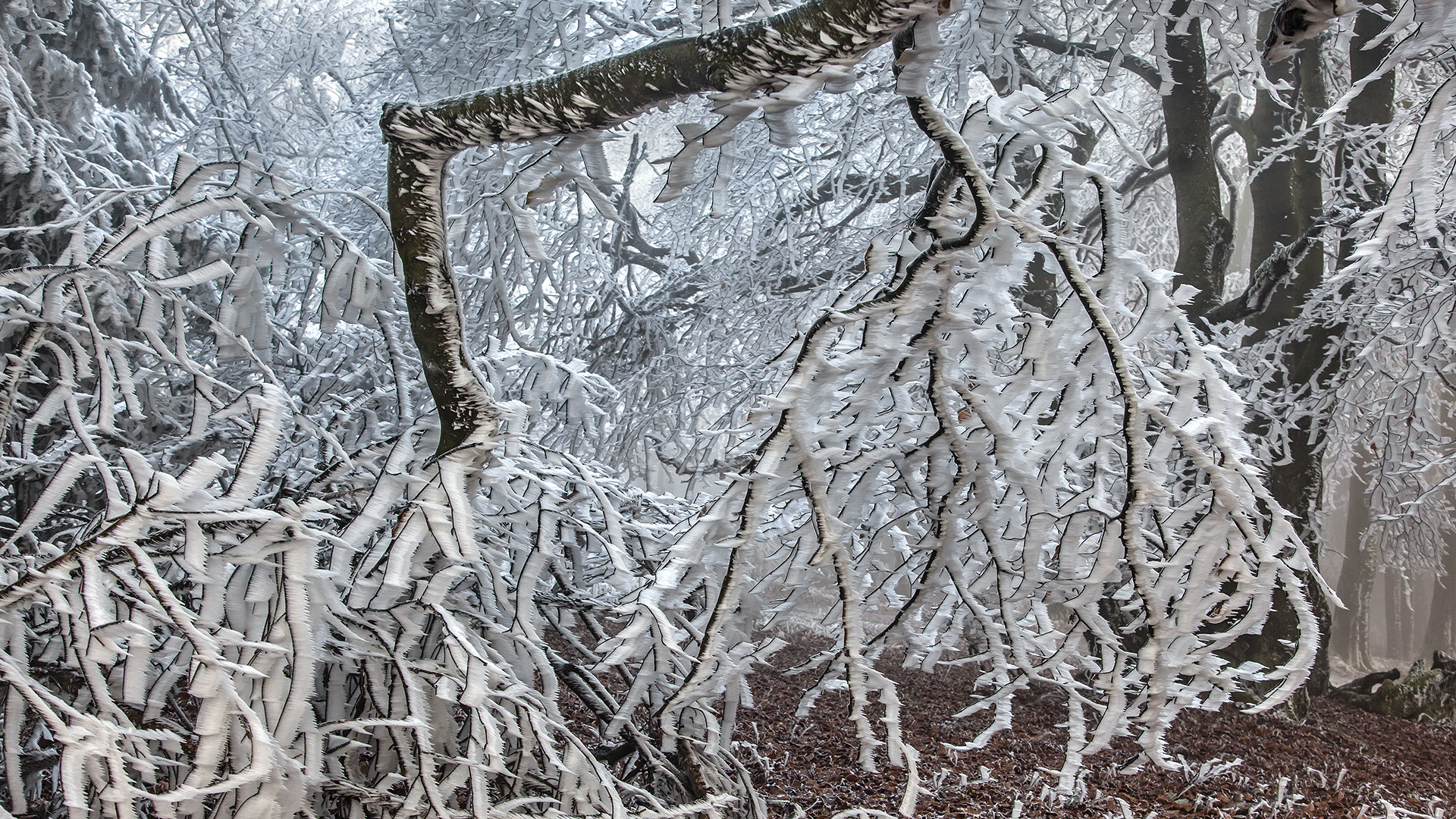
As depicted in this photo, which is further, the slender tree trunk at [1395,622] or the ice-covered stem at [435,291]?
the slender tree trunk at [1395,622]

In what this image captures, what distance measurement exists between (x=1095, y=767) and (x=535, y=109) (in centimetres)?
359

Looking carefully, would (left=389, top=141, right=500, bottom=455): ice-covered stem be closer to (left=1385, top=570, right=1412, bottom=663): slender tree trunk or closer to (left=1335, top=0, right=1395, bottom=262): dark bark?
(left=1335, top=0, right=1395, bottom=262): dark bark

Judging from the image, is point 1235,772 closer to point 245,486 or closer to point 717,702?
point 717,702

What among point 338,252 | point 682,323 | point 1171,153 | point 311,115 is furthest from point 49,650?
point 1171,153

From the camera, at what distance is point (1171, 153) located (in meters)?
5.68

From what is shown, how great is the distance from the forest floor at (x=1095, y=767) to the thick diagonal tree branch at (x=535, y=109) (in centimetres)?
176

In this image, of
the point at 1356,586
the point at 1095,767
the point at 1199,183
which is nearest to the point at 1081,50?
the point at 1199,183

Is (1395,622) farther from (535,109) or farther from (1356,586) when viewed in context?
(535,109)

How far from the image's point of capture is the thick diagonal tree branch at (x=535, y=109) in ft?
2.95

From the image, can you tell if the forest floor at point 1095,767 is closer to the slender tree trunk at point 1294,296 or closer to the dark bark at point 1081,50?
the slender tree trunk at point 1294,296

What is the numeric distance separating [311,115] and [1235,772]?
6.88 metres

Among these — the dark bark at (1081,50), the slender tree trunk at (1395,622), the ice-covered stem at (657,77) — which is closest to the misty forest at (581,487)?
the ice-covered stem at (657,77)

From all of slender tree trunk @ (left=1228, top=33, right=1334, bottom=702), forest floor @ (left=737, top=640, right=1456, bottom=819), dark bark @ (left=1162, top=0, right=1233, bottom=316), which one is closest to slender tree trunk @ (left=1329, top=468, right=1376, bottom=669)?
slender tree trunk @ (left=1228, top=33, right=1334, bottom=702)

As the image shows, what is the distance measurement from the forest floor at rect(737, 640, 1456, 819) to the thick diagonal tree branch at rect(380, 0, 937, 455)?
1.76 metres
